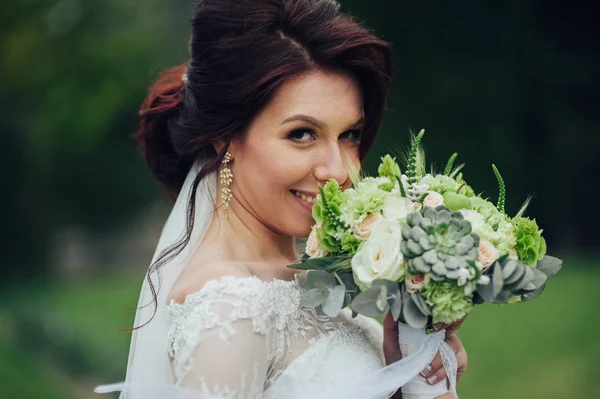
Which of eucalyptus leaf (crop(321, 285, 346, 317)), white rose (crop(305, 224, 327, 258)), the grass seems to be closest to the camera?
eucalyptus leaf (crop(321, 285, 346, 317))

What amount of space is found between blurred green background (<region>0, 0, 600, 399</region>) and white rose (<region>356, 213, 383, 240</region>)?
271 inches

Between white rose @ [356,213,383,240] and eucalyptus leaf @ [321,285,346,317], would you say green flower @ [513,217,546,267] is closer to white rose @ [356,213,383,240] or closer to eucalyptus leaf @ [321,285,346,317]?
white rose @ [356,213,383,240]

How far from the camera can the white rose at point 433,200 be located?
95.5 inches

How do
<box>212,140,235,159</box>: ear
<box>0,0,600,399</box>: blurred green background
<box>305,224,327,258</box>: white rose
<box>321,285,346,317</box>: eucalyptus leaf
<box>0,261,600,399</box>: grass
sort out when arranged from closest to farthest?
<box>321,285,346,317</box>: eucalyptus leaf → <box>305,224,327,258</box>: white rose → <box>212,140,235,159</box>: ear → <box>0,261,600,399</box>: grass → <box>0,0,600,399</box>: blurred green background

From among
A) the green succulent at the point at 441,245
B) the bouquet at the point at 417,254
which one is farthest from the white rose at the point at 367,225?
the green succulent at the point at 441,245

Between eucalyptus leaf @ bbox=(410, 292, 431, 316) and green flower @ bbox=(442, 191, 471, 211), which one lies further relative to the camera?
green flower @ bbox=(442, 191, 471, 211)

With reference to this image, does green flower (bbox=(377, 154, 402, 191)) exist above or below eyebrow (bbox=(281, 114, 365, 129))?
below

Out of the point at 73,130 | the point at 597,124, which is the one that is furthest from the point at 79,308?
the point at 597,124

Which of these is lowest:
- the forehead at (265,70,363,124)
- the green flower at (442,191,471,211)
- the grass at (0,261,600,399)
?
the grass at (0,261,600,399)

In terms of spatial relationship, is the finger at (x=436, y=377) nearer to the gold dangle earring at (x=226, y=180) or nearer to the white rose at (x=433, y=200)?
the white rose at (x=433, y=200)

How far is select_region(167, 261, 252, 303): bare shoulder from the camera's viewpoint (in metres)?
2.49

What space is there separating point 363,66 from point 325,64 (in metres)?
0.18

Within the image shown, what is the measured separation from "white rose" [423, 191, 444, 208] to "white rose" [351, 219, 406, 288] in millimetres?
123

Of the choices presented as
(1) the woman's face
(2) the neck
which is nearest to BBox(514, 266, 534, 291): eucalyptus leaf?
(1) the woman's face
